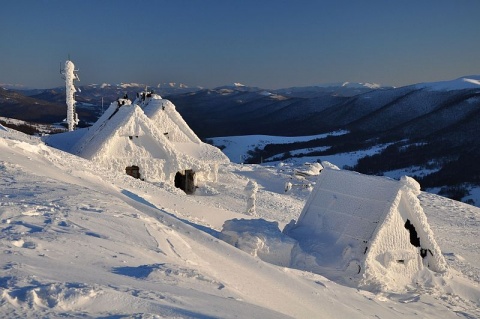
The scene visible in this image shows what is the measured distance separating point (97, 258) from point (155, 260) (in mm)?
944

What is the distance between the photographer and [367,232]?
1254cm

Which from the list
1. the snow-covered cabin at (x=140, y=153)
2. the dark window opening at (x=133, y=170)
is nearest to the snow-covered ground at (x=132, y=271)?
the snow-covered cabin at (x=140, y=153)

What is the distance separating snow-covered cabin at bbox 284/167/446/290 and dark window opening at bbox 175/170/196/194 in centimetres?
1047

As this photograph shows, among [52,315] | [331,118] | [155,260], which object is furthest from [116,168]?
[331,118]

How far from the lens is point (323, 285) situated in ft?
30.7

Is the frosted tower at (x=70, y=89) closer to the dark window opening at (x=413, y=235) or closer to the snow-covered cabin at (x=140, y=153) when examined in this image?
the snow-covered cabin at (x=140, y=153)

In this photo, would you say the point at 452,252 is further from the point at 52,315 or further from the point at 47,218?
the point at 52,315

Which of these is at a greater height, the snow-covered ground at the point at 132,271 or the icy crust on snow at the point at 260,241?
the snow-covered ground at the point at 132,271

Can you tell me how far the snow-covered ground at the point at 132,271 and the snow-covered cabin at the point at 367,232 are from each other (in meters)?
0.77

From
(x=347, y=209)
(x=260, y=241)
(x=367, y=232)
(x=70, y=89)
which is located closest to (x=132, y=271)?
(x=260, y=241)

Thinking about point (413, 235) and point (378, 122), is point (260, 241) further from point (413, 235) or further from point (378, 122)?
point (378, 122)

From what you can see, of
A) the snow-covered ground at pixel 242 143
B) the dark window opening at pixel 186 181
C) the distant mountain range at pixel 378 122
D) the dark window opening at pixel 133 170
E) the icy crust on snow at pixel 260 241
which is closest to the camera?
the icy crust on snow at pixel 260 241

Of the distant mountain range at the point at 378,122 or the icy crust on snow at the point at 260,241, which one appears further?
the distant mountain range at the point at 378,122

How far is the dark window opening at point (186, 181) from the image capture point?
2373 cm
